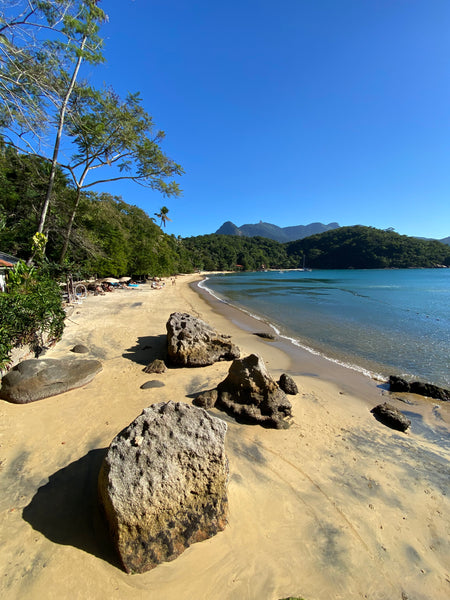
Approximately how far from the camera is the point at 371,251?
408 ft

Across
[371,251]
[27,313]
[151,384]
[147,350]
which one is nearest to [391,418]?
[151,384]

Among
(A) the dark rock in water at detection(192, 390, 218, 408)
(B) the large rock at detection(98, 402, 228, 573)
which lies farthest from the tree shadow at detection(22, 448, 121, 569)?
(A) the dark rock in water at detection(192, 390, 218, 408)

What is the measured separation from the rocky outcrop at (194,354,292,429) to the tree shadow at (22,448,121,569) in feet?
8.52

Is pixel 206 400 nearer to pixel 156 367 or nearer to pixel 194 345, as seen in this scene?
pixel 156 367

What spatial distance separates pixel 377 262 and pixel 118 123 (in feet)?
447

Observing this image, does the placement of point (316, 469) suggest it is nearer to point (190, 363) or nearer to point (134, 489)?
point (134, 489)

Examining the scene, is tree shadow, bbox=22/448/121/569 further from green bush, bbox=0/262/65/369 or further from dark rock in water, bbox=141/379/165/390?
green bush, bbox=0/262/65/369

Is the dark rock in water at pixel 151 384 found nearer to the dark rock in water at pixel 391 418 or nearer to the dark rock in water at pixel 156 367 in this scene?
the dark rock in water at pixel 156 367

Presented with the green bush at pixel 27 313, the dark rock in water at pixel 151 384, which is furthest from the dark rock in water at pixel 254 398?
the green bush at pixel 27 313

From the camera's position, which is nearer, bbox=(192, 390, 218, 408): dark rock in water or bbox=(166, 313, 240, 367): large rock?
bbox=(192, 390, 218, 408): dark rock in water

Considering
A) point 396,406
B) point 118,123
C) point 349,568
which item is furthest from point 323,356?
point 118,123

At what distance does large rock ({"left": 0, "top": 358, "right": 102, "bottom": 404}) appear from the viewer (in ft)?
17.4

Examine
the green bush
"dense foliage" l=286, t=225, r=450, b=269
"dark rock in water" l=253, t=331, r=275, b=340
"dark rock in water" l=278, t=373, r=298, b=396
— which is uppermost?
"dense foliage" l=286, t=225, r=450, b=269

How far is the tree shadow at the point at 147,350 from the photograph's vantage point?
8203 millimetres
